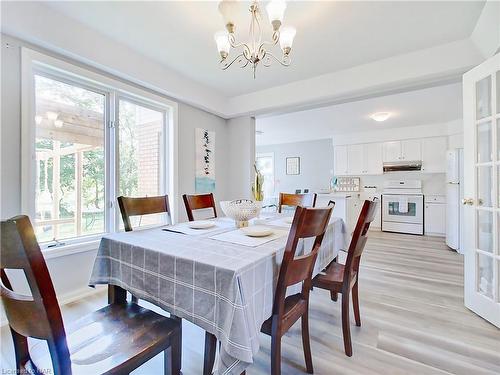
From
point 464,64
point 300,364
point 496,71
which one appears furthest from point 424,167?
point 300,364

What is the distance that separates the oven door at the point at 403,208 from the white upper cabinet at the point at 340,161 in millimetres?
1108

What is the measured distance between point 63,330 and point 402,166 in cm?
618

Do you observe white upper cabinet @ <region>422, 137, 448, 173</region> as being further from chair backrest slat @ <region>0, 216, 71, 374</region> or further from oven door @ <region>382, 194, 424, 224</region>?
chair backrest slat @ <region>0, 216, 71, 374</region>

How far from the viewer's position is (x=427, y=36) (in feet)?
7.39

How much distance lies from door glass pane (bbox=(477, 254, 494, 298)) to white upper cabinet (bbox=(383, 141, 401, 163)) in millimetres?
3896

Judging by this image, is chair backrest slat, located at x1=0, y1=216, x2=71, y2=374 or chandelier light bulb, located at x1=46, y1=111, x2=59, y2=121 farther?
chandelier light bulb, located at x1=46, y1=111, x2=59, y2=121

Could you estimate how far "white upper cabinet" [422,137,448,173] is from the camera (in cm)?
503

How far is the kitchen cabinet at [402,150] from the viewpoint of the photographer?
17.3 feet

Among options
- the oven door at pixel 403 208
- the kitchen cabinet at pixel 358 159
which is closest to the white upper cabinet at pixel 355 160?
the kitchen cabinet at pixel 358 159

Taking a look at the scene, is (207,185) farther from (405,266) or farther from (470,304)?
(470,304)

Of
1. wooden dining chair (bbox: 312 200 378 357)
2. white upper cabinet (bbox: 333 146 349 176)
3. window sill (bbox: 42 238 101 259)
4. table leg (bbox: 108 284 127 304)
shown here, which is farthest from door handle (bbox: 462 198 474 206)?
white upper cabinet (bbox: 333 146 349 176)

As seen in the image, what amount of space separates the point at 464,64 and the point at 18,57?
387cm

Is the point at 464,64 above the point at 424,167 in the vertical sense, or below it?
above

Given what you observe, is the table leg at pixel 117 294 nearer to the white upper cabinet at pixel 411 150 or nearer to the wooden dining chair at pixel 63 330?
the wooden dining chair at pixel 63 330
